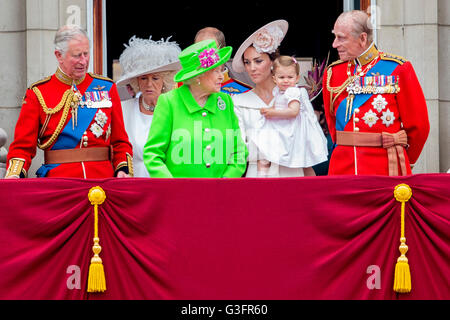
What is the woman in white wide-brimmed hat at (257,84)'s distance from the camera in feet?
20.6

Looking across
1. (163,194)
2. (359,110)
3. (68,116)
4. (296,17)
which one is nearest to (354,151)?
Result: (359,110)

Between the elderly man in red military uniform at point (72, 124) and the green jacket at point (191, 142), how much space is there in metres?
0.47

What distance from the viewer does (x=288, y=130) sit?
631 centimetres

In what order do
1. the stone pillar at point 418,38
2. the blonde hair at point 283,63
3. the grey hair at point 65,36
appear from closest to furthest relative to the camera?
the grey hair at point 65,36
the blonde hair at point 283,63
the stone pillar at point 418,38

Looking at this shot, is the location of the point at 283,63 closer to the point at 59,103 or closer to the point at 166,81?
the point at 166,81

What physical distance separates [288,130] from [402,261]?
1.71 m

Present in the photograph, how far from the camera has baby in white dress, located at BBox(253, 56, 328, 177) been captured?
6.25 metres

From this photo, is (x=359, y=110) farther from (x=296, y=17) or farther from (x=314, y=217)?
(x=296, y=17)

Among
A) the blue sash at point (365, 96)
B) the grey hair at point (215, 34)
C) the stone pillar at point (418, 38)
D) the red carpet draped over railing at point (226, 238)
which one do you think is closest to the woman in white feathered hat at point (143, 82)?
the grey hair at point (215, 34)

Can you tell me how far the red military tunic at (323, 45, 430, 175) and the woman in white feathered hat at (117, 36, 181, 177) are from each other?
138 centimetres

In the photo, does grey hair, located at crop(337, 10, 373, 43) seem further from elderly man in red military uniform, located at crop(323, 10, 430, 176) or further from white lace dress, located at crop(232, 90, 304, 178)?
white lace dress, located at crop(232, 90, 304, 178)

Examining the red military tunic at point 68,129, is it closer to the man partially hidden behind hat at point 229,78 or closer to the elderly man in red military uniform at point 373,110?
the man partially hidden behind hat at point 229,78

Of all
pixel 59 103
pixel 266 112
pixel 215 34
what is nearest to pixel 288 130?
pixel 266 112

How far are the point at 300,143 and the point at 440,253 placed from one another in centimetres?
165
